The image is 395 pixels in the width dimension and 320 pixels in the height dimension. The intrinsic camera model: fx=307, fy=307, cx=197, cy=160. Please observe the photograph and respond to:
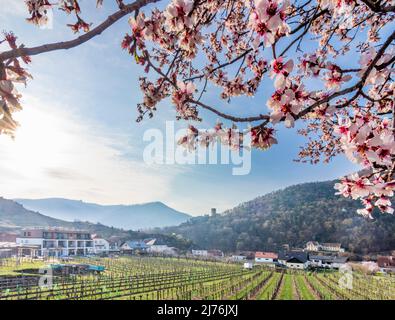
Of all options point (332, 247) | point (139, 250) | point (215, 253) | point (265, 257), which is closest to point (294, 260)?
point (265, 257)

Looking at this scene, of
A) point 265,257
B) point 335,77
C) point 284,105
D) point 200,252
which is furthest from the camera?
point 200,252

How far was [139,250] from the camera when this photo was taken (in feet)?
249

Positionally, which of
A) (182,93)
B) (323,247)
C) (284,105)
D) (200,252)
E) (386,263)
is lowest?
(200,252)

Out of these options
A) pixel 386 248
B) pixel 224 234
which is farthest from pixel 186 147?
pixel 224 234

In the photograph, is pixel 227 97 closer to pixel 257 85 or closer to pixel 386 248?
pixel 257 85

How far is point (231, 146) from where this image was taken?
2.12 m

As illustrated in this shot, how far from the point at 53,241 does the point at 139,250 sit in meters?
25.0

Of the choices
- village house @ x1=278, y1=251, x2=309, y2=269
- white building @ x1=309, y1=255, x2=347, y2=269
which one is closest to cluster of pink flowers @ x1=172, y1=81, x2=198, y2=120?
village house @ x1=278, y1=251, x2=309, y2=269

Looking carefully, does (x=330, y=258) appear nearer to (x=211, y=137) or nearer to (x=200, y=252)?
(x=200, y=252)

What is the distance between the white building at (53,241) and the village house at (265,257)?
36.7 m

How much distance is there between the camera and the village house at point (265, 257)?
66.8m

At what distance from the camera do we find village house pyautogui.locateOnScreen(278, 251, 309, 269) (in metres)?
61.8

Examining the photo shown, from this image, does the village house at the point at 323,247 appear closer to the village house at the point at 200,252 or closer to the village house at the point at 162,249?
the village house at the point at 200,252

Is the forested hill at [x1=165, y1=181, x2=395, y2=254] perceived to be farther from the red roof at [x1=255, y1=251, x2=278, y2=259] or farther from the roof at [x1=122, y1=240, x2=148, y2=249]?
the roof at [x1=122, y1=240, x2=148, y2=249]
